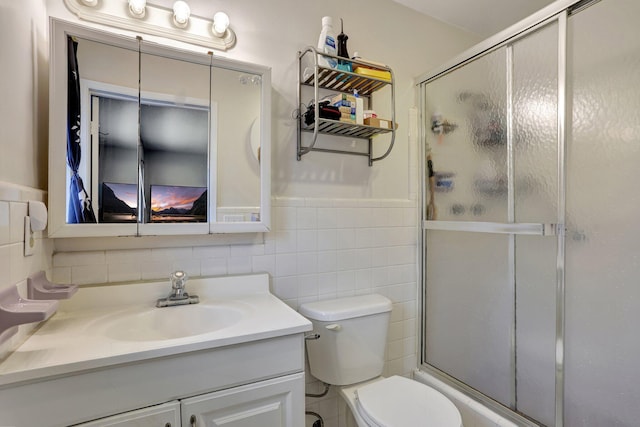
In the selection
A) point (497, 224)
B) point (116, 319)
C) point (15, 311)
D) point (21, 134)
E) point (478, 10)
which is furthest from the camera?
point (478, 10)

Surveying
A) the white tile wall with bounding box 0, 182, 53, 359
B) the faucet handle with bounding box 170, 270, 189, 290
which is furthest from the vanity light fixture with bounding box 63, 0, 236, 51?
the faucet handle with bounding box 170, 270, 189, 290

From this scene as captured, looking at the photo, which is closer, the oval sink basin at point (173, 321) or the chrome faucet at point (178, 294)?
the oval sink basin at point (173, 321)

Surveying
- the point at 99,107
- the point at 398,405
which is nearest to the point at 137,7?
the point at 99,107

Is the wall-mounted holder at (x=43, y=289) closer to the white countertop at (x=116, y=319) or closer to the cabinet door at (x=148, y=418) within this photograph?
the white countertop at (x=116, y=319)

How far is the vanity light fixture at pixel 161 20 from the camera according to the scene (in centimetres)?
116

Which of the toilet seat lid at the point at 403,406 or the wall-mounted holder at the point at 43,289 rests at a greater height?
the wall-mounted holder at the point at 43,289

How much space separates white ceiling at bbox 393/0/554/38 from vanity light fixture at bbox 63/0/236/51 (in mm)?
1036

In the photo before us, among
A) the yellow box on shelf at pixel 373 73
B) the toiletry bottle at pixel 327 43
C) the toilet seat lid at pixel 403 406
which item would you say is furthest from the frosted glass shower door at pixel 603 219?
the toiletry bottle at pixel 327 43

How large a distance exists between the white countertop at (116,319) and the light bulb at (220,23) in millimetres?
1010

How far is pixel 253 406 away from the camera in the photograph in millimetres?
959

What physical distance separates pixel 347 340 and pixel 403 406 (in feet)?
1.04

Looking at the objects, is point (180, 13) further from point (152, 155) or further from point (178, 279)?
point (178, 279)

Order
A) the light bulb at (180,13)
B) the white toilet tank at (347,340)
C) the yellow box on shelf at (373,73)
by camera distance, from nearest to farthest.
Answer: the light bulb at (180,13)
the white toilet tank at (347,340)
the yellow box on shelf at (373,73)

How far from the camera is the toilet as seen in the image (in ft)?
3.96
